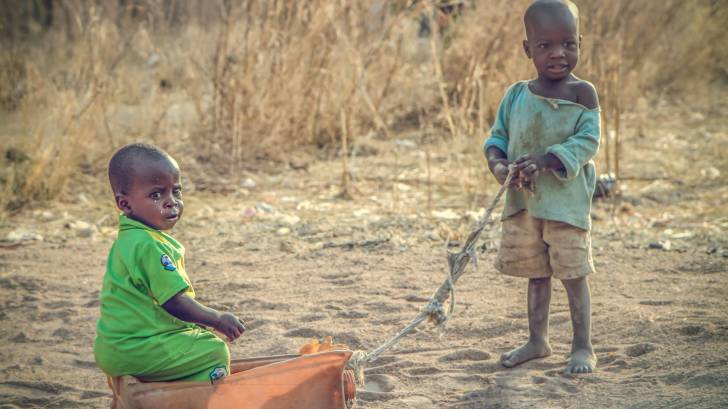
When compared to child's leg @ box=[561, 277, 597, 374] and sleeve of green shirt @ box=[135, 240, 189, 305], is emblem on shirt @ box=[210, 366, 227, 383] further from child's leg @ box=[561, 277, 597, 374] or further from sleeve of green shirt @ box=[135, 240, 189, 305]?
child's leg @ box=[561, 277, 597, 374]

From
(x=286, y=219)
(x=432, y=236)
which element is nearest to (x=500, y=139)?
(x=432, y=236)

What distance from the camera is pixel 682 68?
10.9 metres

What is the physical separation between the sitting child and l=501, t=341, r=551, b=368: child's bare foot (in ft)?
4.05

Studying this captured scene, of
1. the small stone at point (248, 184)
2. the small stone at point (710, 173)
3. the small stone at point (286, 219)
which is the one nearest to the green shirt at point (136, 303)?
the small stone at point (286, 219)

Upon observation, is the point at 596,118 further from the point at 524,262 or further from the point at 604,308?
the point at 604,308

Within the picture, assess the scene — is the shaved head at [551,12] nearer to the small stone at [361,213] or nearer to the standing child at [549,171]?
the standing child at [549,171]

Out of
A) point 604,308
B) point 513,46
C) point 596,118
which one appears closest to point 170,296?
point 596,118

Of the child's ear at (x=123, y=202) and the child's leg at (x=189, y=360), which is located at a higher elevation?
the child's ear at (x=123, y=202)

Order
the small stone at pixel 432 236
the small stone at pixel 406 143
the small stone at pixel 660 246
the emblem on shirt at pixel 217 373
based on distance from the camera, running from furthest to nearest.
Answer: the small stone at pixel 406 143, the small stone at pixel 432 236, the small stone at pixel 660 246, the emblem on shirt at pixel 217 373

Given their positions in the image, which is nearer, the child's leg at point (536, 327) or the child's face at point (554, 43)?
the child's face at point (554, 43)

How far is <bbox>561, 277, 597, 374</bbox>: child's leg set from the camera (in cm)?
333

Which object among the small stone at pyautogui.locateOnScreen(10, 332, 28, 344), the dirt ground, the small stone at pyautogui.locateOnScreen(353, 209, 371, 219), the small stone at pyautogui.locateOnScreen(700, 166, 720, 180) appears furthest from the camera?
the small stone at pyautogui.locateOnScreen(700, 166, 720, 180)

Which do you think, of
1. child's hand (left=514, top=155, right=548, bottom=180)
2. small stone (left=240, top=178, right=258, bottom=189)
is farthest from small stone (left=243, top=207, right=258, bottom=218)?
child's hand (left=514, top=155, right=548, bottom=180)

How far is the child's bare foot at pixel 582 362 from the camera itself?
330 cm
